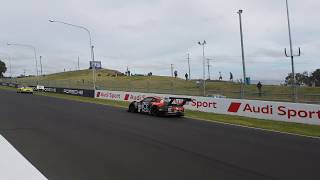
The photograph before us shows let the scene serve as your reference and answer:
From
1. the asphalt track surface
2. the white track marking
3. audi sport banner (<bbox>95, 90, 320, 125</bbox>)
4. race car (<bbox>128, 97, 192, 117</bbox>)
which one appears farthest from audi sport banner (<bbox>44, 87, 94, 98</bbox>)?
the white track marking

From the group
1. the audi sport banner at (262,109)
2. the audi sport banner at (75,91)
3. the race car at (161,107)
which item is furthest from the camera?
the audi sport banner at (75,91)

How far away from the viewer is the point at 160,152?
38.8 ft

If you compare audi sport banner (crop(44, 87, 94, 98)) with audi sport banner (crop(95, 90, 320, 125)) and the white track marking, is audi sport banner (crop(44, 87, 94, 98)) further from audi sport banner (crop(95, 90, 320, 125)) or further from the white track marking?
the white track marking

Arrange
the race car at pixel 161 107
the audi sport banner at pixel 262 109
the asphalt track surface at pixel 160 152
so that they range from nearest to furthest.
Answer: the asphalt track surface at pixel 160 152 < the audi sport banner at pixel 262 109 < the race car at pixel 161 107

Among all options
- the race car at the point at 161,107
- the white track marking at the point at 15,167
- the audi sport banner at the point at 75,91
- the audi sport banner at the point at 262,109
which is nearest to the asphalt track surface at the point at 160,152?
the white track marking at the point at 15,167

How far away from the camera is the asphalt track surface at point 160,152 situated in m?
9.12

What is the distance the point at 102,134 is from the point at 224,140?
4.07 meters

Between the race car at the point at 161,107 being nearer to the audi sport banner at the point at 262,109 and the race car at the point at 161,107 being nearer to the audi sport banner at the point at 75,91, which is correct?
the audi sport banner at the point at 262,109

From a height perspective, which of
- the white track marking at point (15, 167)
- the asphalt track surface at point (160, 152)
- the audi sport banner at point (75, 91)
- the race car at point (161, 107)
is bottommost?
the asphalt track surface at point (160, 152)

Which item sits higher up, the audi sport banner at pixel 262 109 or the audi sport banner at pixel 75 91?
the audi sport banner at pixel 75 91

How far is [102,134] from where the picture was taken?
51.0ft

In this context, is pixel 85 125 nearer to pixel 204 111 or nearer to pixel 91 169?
pixel 91 169

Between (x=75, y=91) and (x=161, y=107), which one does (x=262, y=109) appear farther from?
(x=75, y=91)

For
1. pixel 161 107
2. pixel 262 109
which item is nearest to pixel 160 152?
pixel 161 107
